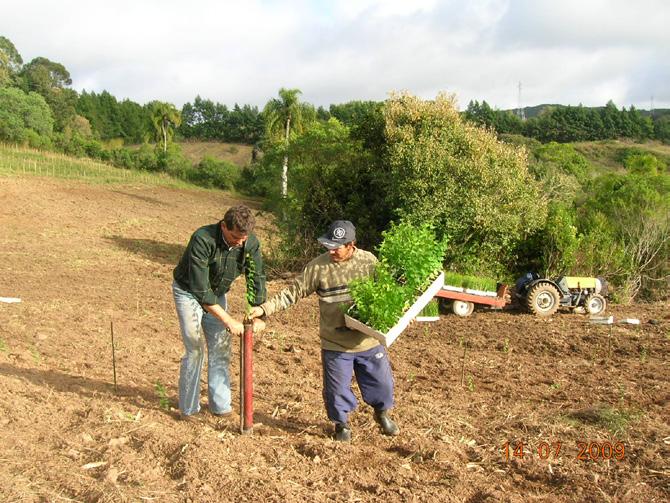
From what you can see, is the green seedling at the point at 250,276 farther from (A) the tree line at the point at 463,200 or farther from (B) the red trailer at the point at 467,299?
(B) the red trailer at the point at 467,299

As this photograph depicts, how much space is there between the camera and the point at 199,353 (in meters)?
5.19

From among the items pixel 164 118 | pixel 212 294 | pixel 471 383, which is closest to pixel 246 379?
pixel 212 294

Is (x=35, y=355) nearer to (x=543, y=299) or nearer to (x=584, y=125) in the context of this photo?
(x=543, y=299)

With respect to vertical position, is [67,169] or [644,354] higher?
[67,169]

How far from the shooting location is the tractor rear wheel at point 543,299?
13.2 metres

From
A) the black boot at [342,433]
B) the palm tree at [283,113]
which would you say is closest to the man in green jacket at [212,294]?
the black boot at [342,433]

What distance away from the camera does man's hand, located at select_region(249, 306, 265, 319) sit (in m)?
5.00

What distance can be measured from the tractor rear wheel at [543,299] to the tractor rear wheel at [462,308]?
4.27 feet

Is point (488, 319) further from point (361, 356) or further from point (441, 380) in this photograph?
point (361, 356)

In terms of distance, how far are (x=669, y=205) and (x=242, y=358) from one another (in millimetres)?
18415

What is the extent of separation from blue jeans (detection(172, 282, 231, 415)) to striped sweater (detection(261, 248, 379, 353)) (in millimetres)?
564

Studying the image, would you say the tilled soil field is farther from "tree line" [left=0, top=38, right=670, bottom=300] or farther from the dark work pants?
"tree line" [left=0, top=38, right=670, bottom=300]
